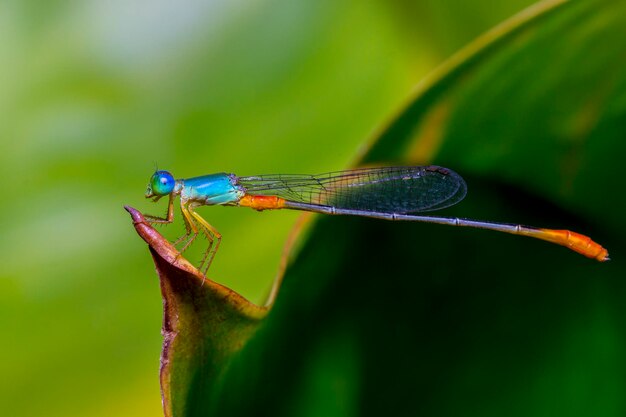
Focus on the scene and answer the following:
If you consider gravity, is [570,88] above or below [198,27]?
below

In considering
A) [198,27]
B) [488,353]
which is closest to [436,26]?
[198,27]

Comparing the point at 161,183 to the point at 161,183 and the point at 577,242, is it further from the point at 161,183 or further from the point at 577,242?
the point at 577,242

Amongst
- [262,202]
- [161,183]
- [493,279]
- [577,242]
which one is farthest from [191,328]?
[262,202]

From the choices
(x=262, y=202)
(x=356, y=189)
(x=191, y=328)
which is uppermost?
(x=356, y=189)

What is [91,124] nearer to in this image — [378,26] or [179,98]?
[179,98]

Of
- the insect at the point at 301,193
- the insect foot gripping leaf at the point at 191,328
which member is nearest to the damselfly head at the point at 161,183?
the insect at the point at 301,193

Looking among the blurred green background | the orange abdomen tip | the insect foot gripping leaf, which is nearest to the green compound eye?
the blurred green background
